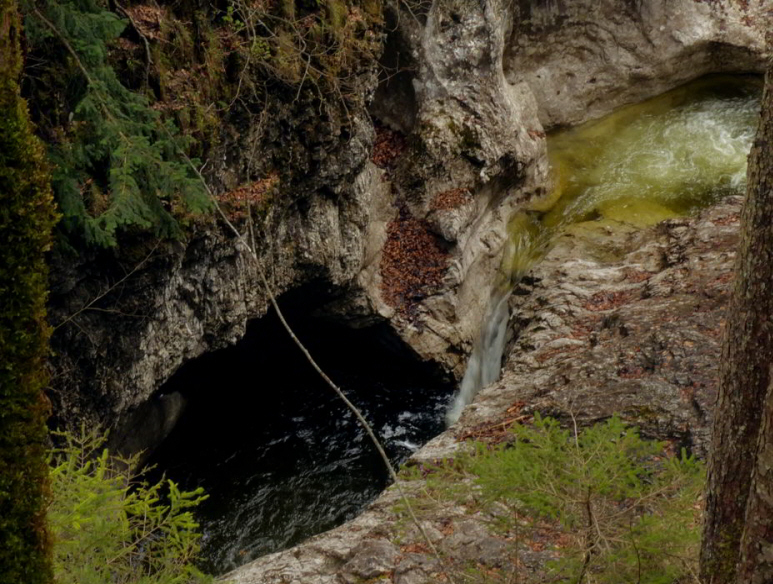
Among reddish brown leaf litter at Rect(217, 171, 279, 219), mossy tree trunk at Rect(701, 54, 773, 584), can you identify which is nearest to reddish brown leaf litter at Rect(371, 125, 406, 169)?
reddish brown leaf litter at Rect(217, 171, 279, 219)

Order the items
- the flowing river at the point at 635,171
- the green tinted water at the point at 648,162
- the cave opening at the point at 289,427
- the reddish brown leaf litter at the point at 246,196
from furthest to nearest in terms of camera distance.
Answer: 1. the green tinted water at the point at 648,162
2. the flowing river at the point at 635,171
3. the cave opening at the point at 289,427
4. the reddish brown leaf litter at the point at 246,196

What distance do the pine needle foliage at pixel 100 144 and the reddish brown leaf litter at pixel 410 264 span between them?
5503 millimetres

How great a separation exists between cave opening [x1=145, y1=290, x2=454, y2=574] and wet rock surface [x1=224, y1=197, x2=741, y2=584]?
108 inches

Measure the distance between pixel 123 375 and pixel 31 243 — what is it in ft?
16.2

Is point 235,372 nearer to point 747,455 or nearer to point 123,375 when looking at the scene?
point 123,375

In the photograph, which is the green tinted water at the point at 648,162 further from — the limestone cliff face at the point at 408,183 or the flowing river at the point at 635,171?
the limestone cliff face at the point at 408,183

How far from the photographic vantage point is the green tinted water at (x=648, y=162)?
44.1 feet

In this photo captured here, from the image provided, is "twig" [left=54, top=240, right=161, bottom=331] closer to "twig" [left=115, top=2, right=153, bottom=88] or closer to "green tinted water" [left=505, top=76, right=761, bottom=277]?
"twig" [left=115, top=2, right=153, bottom=88]

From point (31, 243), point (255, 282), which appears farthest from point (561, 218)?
point (31, 243)

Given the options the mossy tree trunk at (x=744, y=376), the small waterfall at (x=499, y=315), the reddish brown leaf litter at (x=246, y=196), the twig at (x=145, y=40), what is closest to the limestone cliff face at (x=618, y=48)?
the small waterfall at (x=499, y=315)

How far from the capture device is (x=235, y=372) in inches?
505

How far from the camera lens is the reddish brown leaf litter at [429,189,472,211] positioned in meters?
12.8

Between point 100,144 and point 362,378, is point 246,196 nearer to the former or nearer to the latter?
point 100,144

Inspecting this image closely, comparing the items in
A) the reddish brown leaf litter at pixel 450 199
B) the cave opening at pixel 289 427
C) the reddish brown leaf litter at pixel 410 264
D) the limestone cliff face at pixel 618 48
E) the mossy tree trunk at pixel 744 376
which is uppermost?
the limestone cliff face at pixel 618 48
